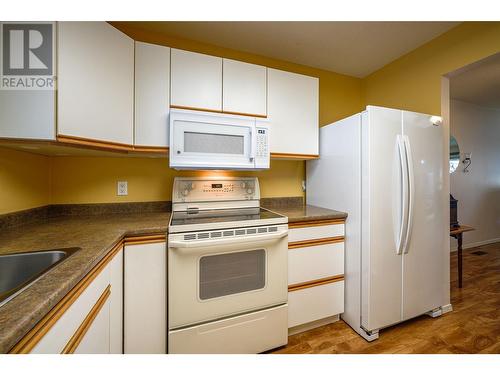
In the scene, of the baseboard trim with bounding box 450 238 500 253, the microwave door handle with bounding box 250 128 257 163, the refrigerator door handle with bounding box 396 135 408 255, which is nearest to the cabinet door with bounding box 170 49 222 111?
the microwave door handle with bounding box 250 128 257 163

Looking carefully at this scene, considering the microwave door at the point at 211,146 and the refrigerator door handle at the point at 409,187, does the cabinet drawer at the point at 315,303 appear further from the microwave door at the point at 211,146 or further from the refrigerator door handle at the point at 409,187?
the microwave door at the point at 211,146

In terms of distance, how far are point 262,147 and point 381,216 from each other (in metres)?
1.02

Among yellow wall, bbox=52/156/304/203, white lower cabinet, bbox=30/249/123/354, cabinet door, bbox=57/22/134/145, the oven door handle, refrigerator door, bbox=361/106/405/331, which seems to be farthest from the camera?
yellow wall, bbox=52/156/304/203

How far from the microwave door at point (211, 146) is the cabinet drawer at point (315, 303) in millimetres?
1077

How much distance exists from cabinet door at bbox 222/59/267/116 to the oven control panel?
1.92 feet

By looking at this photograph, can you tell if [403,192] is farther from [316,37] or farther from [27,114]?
[27,114]

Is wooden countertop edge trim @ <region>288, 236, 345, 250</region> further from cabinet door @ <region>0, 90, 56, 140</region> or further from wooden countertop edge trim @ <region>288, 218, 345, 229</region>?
cabinet door @ <region>0, 90, 56, 140</region>

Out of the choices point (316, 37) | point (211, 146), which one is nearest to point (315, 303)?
point (211, 146)

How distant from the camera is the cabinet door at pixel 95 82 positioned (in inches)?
45.5

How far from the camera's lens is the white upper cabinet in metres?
1.49

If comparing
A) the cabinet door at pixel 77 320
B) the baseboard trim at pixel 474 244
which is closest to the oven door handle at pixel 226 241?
the cabinet door at pixel 77 320

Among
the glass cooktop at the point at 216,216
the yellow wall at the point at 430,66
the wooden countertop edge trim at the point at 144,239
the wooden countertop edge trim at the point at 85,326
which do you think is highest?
the yellow wall at the point at 430,66

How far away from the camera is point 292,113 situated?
194 centimetres

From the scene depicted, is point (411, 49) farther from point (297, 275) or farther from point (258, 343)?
point (258, 343)
